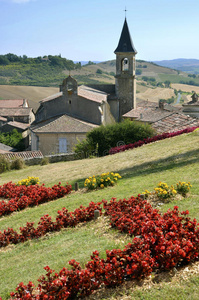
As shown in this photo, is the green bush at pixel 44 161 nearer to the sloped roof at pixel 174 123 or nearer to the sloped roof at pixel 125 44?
the sloped roof at pixel 174 123

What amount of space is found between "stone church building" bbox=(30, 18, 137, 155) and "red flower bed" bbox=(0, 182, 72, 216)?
769 inches

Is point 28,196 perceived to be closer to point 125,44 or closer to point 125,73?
point 125,73

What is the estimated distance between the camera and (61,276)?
225 inches

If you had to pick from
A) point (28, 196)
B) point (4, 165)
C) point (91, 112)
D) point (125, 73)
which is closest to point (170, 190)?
point (28, 196)

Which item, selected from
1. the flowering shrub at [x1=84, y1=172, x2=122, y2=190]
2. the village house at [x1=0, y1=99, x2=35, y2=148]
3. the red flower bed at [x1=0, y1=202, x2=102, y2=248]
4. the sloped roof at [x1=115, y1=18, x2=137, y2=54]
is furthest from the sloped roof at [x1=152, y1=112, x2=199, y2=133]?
the village house at [x1=0, y1=99, x2=35, y2=148]

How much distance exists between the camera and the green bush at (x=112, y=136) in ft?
86.1

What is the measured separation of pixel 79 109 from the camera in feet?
127

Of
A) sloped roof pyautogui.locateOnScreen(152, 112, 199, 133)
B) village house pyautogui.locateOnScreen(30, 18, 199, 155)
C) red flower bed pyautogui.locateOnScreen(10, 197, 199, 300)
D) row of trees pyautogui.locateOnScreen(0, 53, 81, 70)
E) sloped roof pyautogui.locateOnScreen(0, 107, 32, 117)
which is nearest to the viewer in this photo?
red flower bed pyautogui.locateOnScreen(10, 197, 199, 300)

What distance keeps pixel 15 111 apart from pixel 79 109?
35.9 metres

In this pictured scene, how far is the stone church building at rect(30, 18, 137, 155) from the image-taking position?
33.9 m

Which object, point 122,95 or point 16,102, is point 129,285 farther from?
point 16,102

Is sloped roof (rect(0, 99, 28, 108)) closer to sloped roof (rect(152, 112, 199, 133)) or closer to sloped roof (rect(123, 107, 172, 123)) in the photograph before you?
sloped roof (rect(123, 107, 172, 123))

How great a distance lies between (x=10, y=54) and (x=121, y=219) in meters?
178

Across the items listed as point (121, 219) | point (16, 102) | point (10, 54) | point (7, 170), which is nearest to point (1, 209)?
point (121, 219)
